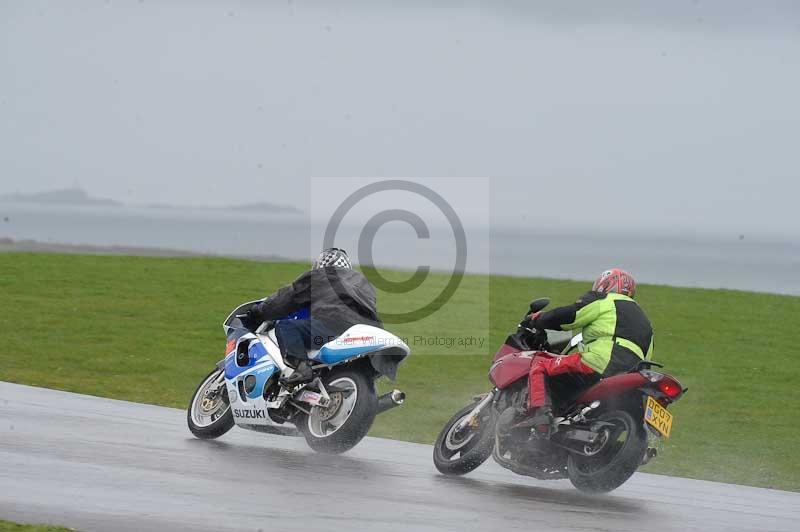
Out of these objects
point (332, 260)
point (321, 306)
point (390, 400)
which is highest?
point (332, 260)

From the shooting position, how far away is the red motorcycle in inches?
396

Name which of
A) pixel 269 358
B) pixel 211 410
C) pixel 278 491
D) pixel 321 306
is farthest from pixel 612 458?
pixel 211 410

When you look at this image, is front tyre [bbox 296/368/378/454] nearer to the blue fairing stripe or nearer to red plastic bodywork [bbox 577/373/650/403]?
the blue fairing stripe

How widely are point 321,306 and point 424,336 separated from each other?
13045 mm

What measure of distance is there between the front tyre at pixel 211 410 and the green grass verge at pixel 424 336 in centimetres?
438

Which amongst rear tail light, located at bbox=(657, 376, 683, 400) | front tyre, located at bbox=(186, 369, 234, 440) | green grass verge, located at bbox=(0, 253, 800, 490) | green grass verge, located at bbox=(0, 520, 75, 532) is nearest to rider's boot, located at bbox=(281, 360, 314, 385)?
front tyre, located at bbox=(186, 369, 234, 440)

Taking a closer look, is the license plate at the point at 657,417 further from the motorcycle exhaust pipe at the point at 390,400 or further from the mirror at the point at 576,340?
the motorcycle exhaust pipe at the point at 390,400

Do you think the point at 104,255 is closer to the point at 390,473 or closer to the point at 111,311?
the point at 111,311

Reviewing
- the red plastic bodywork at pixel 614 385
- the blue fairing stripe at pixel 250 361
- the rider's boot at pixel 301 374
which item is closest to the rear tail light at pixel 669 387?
the red plastic bodywork at pixel 614 385

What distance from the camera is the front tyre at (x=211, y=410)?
12.1m

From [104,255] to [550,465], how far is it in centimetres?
2478

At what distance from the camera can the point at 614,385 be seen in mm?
10203

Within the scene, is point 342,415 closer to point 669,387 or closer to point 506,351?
point 506,351

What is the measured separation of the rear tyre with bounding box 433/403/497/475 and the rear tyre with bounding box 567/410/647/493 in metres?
0.79
